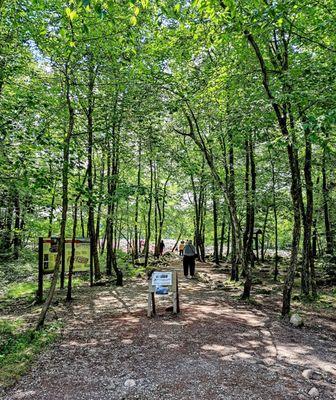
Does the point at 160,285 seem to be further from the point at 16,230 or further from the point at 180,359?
the point at 16,230

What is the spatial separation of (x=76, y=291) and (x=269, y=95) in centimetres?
870

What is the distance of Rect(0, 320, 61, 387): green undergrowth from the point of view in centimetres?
464

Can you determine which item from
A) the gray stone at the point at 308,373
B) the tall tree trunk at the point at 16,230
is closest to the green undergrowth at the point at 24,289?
the tall tree trunk at the point at 16,230

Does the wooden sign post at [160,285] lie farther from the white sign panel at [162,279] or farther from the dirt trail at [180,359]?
the dirt trail at [180,359]

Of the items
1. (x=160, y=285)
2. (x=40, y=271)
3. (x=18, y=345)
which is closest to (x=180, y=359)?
(x=160, y=285)

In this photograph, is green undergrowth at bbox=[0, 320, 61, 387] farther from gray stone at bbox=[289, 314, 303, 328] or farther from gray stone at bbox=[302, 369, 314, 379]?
gray stone at bbox=[289, 314, 303, 328]

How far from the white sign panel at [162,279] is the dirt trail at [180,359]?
755mm

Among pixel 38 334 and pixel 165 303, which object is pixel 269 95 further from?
pixel 38 334

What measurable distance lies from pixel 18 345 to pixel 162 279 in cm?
326

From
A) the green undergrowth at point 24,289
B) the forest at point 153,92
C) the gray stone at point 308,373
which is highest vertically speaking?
the forest at point 153,92

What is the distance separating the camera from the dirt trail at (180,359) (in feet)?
13.5

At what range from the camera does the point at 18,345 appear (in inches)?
226

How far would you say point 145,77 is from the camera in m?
9.56

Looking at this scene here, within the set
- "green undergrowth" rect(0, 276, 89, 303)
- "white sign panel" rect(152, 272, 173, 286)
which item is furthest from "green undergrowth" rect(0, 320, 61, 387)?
"green undergrowth" rect(0, 276, 89, 303)
